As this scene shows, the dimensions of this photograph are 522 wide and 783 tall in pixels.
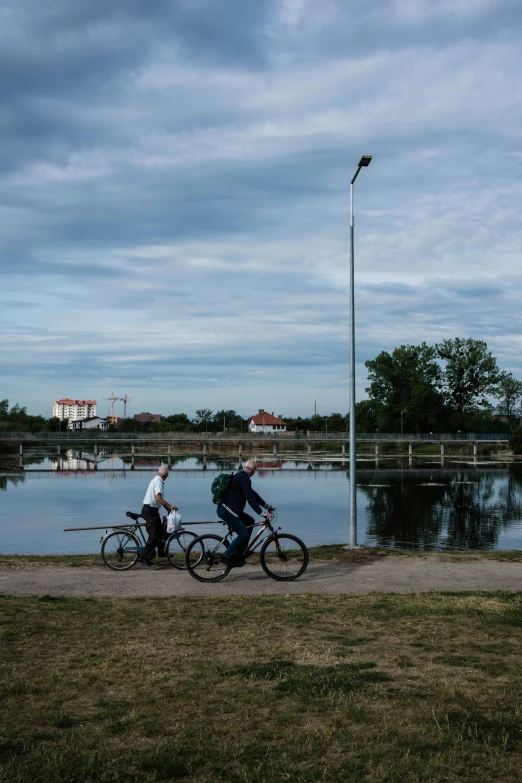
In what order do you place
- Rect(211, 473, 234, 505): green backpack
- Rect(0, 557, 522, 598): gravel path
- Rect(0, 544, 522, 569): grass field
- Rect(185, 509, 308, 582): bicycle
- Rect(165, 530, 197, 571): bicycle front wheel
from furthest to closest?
Rect(0, 544, 522, 569): grass field, Rect(165, 530, 197, 571): bicycle front wheel, Rect(185, 509, 308, 582): bicycle, Rect(211, 473, 234, 505): green backpack, Rect(0, 557, 522, 598): gravel path

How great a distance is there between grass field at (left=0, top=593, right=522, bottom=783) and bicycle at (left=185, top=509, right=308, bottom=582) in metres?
2.38

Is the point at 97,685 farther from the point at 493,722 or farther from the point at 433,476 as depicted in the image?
the point at 433,476

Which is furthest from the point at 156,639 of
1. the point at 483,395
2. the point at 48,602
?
the point at 483,395

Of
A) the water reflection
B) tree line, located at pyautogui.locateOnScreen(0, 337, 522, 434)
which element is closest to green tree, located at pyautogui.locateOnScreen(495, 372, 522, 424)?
tree line, located at pyautogui.locateOnScreen(0, 337, 522, 434)

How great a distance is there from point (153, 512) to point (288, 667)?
6723mm

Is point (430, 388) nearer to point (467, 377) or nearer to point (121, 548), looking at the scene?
point (467, 377)

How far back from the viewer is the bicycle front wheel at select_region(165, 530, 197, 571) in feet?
41.4

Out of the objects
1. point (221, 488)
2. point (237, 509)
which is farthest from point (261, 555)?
point (221, 488)

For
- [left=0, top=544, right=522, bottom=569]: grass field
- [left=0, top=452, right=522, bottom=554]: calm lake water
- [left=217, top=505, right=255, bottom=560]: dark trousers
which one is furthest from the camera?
[left=0, top=452, right=522, bottom=554]: calm lake water

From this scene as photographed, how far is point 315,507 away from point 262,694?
30947 mm

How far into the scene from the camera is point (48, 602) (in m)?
9.41

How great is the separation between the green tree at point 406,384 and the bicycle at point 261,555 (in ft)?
339

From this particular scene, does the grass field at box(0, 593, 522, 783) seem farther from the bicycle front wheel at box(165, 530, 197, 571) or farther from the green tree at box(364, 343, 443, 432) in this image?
the green tree at box(364, 343, 443, 432)

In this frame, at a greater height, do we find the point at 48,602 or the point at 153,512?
the point at 153,512
